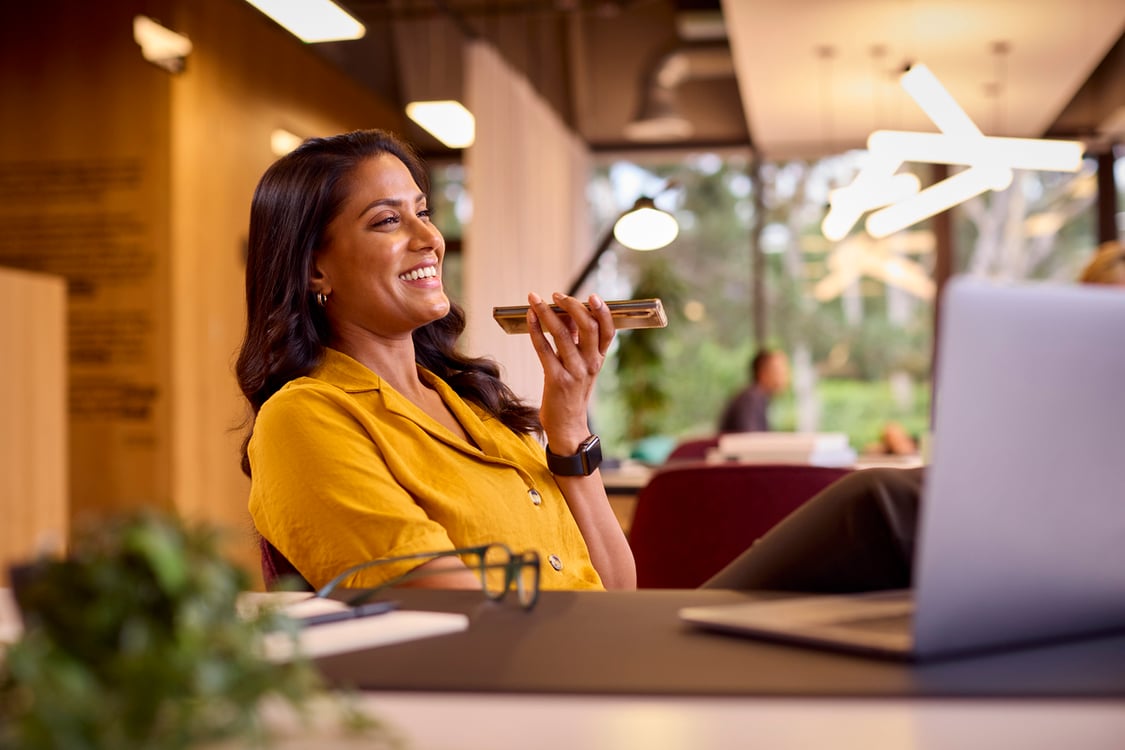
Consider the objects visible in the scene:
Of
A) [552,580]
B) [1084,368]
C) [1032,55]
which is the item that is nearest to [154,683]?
[1084,368]

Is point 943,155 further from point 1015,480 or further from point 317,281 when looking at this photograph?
point 1015,480

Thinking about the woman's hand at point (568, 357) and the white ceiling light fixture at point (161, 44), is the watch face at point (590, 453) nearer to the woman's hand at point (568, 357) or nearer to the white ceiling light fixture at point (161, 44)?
the woman's hand at point (568, 357)

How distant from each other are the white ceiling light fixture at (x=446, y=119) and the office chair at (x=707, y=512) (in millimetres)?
4215

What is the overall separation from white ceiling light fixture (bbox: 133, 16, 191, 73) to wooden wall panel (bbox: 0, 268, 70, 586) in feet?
4.45

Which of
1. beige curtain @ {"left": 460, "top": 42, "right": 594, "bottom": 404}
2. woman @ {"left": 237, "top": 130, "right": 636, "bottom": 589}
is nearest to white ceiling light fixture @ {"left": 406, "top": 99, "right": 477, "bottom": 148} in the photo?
beige curtain @ {"left": 460, "top": 42, "right": 594, "bottom": 404}

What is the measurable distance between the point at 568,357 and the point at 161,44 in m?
5.20

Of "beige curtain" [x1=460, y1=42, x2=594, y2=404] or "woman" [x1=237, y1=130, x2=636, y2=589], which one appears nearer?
"woman" [x1=237, y1=130, x2=636, y2=589]

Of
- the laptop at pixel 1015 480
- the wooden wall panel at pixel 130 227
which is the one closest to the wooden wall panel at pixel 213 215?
the wooden wall panel at pixel 130 227

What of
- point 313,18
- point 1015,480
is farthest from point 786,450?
point 1015,480

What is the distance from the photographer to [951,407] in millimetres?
746

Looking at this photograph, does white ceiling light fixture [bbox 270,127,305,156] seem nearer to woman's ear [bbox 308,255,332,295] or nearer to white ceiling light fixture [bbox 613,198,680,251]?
white ceiling light fixture [bbox 613,198,680,251]

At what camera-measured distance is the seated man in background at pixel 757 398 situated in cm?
903

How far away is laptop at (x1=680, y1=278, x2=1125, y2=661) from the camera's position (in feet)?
2.46

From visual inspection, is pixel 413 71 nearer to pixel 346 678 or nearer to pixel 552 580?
pixel 552 580
